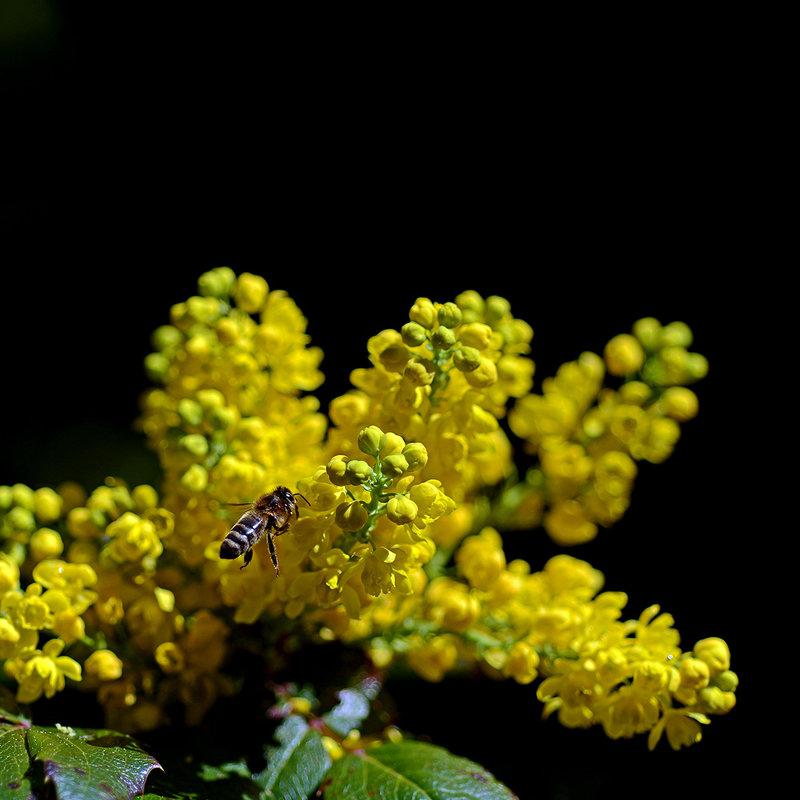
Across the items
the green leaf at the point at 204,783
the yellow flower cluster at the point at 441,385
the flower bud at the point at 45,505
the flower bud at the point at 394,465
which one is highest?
the yellow flower cluster at the point at 441,385

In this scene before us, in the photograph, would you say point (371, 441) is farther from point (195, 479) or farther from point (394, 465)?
point (195, 479)

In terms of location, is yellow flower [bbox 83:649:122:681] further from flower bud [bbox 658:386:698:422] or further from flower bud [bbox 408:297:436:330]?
flower bud [bbox 658:386:698:422]

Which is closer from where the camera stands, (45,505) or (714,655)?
(714,655)

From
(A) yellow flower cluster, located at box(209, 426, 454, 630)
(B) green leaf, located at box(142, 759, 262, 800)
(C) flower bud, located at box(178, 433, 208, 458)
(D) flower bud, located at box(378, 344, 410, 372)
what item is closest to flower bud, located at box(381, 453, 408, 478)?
(A) yellow flower cluster, located at box(209, 426, 454, 630)

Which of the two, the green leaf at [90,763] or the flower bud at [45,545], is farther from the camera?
the flower bud at [45,545]

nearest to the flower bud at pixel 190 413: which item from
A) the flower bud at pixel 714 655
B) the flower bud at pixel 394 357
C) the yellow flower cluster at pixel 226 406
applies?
the yellow flower cluster at pixel 226 406

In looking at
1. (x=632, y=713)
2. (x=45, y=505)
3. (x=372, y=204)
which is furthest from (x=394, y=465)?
(x=372, y=204)

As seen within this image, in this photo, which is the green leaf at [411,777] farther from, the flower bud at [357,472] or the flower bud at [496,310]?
the flower bud at [496,310]
